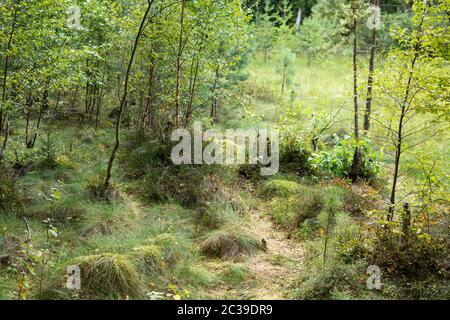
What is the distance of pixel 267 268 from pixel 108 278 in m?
2.32

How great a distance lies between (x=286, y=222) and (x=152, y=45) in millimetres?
5226

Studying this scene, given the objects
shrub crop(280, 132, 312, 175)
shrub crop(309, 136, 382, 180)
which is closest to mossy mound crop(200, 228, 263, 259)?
shrub crop(309, 136, 382, 180)

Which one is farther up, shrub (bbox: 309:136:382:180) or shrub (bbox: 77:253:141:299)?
shrub (bbox: 309:136:382:180)

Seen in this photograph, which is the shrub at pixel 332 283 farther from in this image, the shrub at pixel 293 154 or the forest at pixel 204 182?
the shrub at pixel 293 154

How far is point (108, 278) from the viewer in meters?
4.88

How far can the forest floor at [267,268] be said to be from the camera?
17.7 ft

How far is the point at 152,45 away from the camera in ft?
32.9

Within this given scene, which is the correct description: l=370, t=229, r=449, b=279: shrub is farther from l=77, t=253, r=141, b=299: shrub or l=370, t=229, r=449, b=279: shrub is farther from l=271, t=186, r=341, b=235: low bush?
l=77, t=253, r=141, b=299: shrub

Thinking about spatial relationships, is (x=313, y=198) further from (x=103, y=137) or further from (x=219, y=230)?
(x=103, y=137)

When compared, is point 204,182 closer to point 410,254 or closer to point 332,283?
point 332,283

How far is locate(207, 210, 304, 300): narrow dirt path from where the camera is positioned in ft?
17.7

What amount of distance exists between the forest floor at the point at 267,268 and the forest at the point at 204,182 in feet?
0.09

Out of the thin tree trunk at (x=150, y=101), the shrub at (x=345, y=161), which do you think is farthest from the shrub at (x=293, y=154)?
the thin tree trunk at (x=150, y=101)

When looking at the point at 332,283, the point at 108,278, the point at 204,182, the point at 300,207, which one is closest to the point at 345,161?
the point at 300,207
